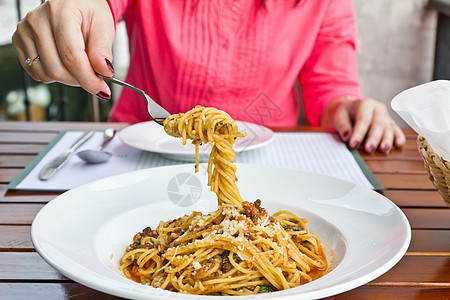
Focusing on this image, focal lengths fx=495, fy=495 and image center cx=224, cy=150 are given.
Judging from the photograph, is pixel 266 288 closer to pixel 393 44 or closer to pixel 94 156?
pixel 94 156

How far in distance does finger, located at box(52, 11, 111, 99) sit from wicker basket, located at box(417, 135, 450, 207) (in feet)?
2.55

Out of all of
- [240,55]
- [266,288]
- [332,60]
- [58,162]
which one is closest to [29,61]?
[58,162]

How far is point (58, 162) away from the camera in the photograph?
1.53 meters

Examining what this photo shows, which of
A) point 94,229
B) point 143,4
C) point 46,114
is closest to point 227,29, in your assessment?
point 143,4

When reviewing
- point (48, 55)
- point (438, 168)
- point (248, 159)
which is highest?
point (48, 55)

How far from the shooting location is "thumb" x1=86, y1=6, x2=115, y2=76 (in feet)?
4.02

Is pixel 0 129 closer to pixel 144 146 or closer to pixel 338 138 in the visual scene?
pixel 144 146

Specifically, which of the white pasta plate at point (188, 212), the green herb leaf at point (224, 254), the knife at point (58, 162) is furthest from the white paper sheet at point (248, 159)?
the green herb leaf at point (224, 254)

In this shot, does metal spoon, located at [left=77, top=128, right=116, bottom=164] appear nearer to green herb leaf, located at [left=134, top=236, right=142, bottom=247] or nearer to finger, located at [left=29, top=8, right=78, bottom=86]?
finger, located at [left=29, top=8, right=78, bottom=86]

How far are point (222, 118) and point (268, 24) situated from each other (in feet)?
4.20

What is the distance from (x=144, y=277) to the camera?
0.95 metres

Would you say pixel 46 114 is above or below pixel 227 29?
below

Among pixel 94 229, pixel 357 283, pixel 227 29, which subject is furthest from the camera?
pixel 227 29

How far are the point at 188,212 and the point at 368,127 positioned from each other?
877 millimetres
